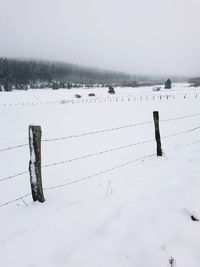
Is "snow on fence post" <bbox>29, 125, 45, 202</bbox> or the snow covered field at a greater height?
"snow on fence post" <bbox>29, 125, 45, 202</bbox>

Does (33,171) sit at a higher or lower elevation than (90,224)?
higher

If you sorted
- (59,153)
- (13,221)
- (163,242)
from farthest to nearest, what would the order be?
(59,153), (13,221), (163,242)

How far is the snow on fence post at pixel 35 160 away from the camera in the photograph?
5.24 metres

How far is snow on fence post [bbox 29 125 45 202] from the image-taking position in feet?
17.2

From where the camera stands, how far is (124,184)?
6.06 meters

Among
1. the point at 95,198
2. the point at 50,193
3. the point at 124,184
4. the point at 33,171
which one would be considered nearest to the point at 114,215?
the point at 95,198

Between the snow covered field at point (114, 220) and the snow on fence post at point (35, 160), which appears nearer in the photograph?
the snow covered field at point (114, 220)

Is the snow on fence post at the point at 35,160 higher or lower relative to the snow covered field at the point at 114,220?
higher

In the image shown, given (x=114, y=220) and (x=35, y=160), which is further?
(x=35, y=160)

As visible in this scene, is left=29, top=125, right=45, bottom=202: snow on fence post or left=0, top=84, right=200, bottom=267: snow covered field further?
left=29, top=125, right=45, bottom=202: snow on fence post

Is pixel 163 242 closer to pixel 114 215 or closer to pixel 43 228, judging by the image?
pixel 114 215

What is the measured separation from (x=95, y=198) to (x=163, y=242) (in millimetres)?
2239

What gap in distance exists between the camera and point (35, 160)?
5.35 metres

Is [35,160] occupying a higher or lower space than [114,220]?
higher
